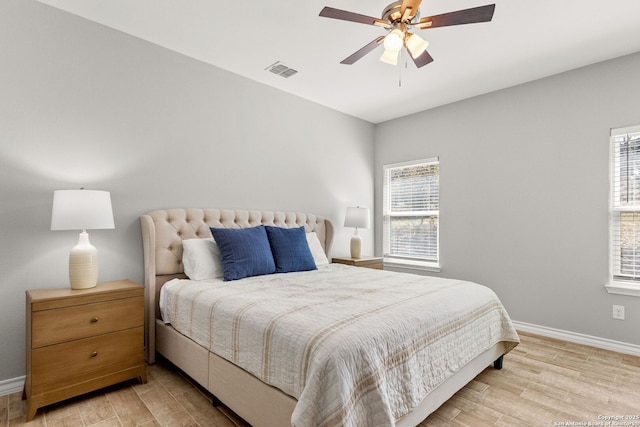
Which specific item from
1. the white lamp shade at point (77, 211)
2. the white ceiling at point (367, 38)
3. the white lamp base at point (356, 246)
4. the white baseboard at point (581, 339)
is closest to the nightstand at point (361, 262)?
the white lamp base at point (356, 246)

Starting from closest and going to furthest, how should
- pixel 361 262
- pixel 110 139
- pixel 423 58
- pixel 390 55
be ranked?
pixel 390 55, pixel 423 58, pixel 110 139, pixel 361 262

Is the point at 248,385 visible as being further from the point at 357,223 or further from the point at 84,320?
the point at 357,223

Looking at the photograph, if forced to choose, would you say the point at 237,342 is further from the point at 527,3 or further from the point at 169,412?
the point at 527,3

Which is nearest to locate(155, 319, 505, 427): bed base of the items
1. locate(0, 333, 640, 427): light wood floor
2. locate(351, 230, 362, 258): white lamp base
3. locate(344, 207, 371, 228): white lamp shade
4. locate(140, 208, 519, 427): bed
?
locate(140, 208, 519, 427): bed

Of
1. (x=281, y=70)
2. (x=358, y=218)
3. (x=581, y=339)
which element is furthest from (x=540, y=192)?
(x=281, y=70)

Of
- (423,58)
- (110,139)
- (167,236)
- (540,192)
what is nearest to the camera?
(423,58)

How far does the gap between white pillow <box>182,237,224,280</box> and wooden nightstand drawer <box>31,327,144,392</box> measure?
555 millimetres

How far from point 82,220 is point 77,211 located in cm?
6

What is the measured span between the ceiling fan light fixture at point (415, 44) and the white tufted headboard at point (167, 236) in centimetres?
210

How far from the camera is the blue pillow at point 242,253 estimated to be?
262cm

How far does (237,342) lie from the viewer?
1.72m

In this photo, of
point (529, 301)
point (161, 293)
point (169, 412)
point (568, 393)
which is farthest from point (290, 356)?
point (529, 301)

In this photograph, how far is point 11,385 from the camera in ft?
7.07

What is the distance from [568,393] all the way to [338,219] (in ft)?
9.62
